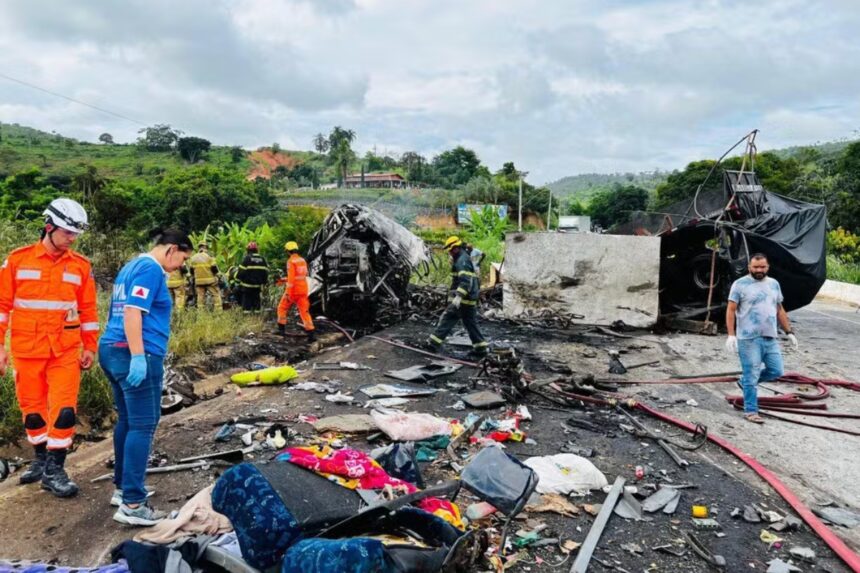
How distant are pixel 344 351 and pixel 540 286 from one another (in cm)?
442

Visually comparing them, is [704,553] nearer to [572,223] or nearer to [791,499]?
[791,499]

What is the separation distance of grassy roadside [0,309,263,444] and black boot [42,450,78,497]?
1.56m

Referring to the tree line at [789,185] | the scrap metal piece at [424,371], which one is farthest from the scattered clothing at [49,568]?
the tree line at [789,185]

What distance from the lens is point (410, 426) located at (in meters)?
4.66

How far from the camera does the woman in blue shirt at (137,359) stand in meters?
3.09

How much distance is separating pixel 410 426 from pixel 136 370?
7.41 ft

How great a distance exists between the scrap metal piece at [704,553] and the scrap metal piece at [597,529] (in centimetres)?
45

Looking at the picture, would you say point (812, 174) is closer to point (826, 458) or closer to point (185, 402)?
point (826, 458)

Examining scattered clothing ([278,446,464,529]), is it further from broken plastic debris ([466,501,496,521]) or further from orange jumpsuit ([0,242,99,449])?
orange jumpsuit ([0,242,99,449])

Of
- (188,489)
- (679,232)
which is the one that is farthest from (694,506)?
(679,232)

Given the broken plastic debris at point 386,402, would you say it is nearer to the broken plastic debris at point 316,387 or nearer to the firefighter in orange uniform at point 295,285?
the broken plastic debris at point 316,387

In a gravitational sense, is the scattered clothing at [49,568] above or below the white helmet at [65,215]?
below

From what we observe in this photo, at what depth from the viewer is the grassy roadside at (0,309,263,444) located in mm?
4840

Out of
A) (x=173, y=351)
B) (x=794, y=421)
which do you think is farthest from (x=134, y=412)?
(x=794, y=421)
